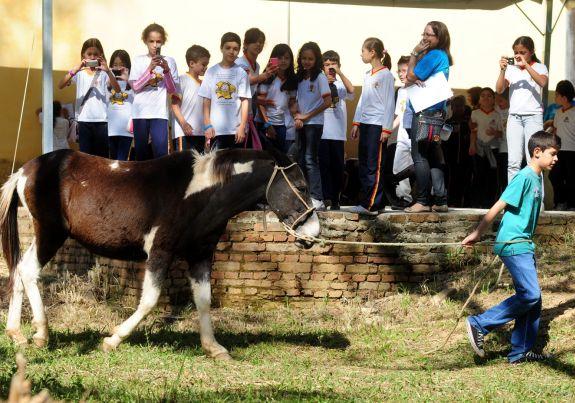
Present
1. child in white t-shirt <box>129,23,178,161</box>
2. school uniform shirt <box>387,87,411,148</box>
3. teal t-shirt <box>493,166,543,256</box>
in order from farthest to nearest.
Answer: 1. school uniform shirt <box>387,87,411,148</box>
2. child in white t-shirt <box>129,23,178,161</box>
3. teal t-shirt <box>493,166,543,256</box>

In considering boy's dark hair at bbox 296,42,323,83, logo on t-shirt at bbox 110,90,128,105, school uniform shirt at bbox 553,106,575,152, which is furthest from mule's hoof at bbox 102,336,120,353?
school uniform shirt at bbox 553,106,575,152

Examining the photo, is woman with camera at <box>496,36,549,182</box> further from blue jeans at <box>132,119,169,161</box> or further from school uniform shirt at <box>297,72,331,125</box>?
blue jeans at <box>132,119,169,161</box>

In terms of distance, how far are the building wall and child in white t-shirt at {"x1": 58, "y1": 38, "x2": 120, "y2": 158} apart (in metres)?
3.36

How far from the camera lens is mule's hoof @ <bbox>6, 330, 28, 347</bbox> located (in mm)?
8344

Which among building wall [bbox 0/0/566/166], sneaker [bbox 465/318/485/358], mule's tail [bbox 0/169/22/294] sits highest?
building wall [bbox 0/0/566/166]

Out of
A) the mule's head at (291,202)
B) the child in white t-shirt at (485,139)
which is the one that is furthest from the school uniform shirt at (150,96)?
the child in white t-shirt at (485,139)

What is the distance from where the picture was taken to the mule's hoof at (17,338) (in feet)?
27.4

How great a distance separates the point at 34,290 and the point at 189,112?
10.3ft

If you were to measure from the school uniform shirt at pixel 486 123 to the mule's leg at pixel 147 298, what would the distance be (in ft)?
24.1

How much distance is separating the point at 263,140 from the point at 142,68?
4.96ft

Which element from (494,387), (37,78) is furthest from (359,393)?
(37,78)

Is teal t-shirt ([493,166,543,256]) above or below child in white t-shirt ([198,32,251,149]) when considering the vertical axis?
below

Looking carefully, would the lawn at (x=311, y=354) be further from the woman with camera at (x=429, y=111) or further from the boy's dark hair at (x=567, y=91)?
the boy's dark hair at (x=567, y=91)

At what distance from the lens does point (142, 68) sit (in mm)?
10633
